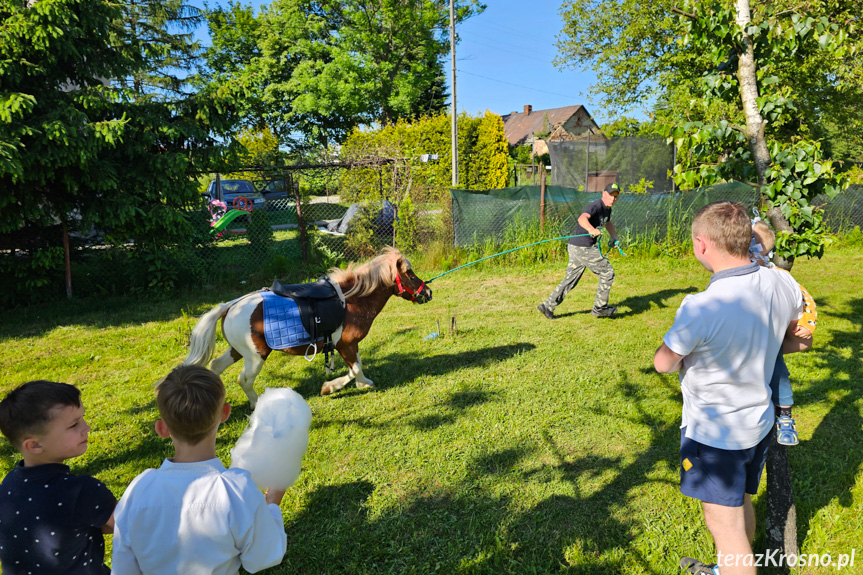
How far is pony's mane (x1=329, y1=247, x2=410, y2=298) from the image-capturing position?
5.21 meters

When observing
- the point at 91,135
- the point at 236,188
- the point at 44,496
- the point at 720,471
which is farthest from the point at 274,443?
the point at 236,188

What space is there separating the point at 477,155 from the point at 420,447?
20623 mm

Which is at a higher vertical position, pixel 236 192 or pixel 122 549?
pixel 236 192

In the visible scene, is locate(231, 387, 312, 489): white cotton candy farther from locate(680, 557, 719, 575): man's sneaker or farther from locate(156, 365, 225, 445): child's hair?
locate(680, 557, 719, 575): man's sneaker

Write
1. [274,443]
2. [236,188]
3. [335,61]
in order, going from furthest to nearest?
[335,61] → [236,188] → [274,443]

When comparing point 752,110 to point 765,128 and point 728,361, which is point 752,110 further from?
point 728,361

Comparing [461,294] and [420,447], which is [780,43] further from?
[461,294]

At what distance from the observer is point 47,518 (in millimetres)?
1790

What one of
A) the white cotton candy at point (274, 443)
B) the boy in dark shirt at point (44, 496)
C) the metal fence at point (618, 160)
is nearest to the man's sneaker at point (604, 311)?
the white cotton candy at point (274, 443)

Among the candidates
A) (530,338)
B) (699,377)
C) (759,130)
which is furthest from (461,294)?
(699,377)

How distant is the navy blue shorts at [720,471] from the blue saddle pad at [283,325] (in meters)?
3.29

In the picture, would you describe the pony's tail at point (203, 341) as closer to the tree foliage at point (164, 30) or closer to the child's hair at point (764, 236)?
the child's hair at point (764, 236)

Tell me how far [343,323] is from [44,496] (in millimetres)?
3352

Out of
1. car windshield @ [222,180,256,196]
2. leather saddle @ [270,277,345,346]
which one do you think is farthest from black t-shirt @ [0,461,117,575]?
car windshield @ [222,180,256,196]
